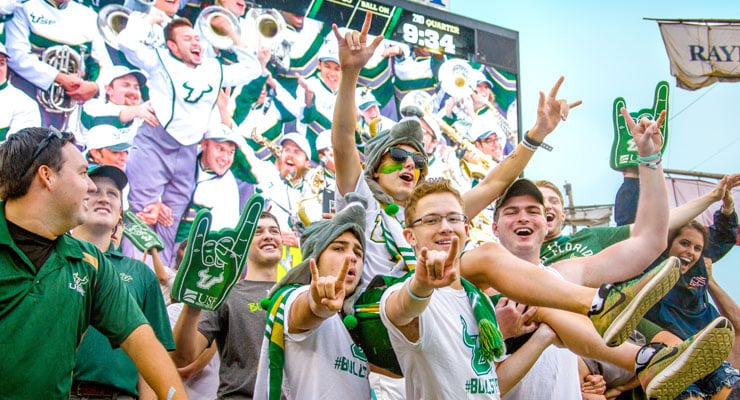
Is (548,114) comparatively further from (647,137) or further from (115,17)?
(115,17)

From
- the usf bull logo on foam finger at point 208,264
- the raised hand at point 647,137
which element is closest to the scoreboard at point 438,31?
the raised hand at point 647,137

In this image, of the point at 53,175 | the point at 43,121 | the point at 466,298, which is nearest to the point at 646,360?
the point at 466,298

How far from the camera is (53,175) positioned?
3.22m

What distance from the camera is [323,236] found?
3742mm

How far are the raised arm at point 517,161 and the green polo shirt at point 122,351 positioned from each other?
1.69 metres

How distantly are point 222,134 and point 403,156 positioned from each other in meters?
7.97

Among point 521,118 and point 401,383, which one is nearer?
point 401,383

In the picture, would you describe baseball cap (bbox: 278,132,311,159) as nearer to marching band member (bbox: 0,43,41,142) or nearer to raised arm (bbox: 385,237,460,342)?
marching band member (bbox: 0,43,41,142)

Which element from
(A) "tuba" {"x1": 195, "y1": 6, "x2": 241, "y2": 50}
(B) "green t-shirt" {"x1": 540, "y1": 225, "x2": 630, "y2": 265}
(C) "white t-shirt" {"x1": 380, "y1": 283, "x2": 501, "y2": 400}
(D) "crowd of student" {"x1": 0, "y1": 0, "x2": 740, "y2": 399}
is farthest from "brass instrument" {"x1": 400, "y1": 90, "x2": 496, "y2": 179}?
(C) "white t-shirt" {"x1": 380, "y1": 283, "x2": 501, "y2": 400}

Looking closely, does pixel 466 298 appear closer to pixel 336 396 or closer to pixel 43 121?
pixel 336 396

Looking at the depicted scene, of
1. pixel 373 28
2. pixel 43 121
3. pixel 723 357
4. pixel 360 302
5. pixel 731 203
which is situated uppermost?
pixel 373 28

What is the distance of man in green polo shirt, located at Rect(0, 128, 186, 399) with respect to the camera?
9.61 feet

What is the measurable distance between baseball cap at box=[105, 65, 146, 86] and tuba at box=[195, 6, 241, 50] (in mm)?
1372

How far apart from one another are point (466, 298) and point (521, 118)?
1251 centimetres
